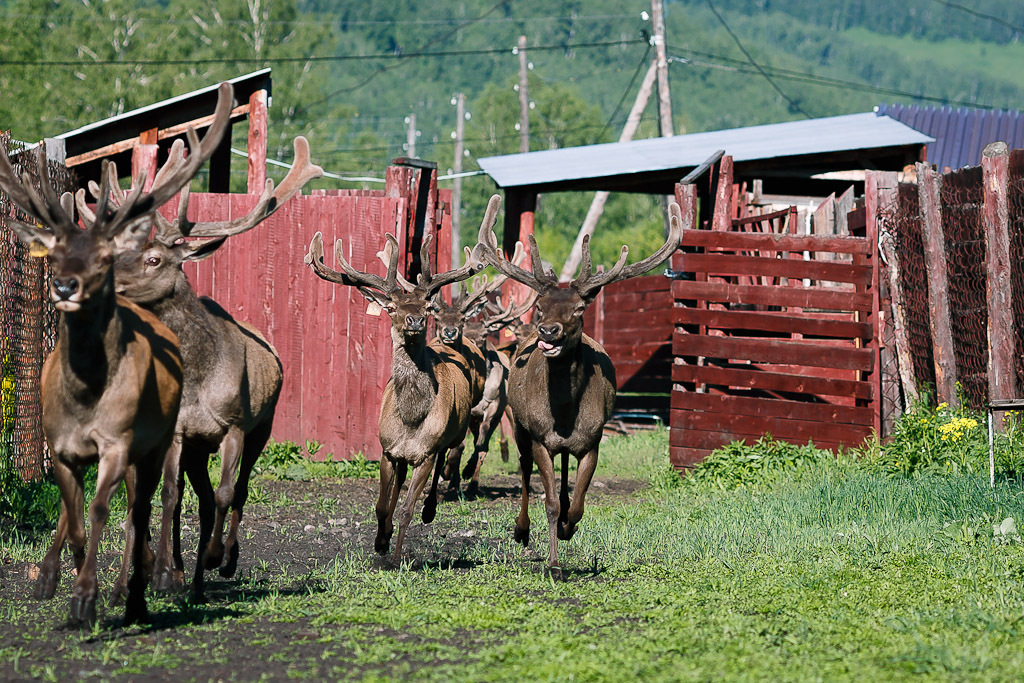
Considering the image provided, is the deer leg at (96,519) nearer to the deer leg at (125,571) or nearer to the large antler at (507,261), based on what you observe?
the deer leg at (125,571)

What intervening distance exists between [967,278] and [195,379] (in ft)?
23.8

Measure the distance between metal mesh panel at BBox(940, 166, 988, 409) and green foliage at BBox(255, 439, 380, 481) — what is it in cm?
616

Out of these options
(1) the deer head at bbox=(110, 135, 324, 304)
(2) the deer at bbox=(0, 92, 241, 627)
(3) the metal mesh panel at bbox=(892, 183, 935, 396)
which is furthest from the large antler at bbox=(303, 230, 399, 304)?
(3) the metal mesh panel at bbox=(892, 183, 935, 396)

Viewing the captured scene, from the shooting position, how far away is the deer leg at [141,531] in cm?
668

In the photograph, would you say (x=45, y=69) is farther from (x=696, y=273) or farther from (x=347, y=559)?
(x=347, y=559)

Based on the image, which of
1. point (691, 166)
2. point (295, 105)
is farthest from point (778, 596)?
point (295, 105)

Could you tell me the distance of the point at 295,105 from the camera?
198ft

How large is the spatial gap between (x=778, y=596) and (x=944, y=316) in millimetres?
5441

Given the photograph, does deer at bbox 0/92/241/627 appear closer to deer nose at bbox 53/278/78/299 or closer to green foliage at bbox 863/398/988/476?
deer nose at bbox 53/278/78/299

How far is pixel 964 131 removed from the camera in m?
30.4

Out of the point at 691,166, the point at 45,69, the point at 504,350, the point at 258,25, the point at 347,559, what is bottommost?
the point at 347,559

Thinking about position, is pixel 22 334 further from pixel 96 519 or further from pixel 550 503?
pixel 550 503

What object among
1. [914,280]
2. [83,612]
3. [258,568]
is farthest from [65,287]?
[914,280]

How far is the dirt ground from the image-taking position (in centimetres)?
593
